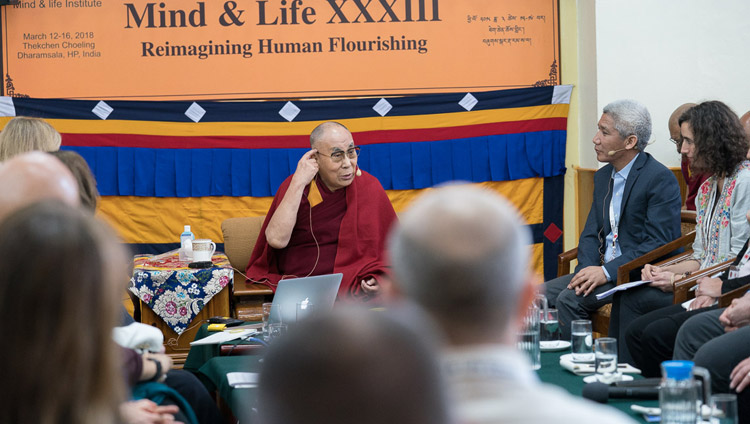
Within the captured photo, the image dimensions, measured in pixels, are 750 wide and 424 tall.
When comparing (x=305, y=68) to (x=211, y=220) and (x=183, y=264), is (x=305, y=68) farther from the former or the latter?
(x=183, y=264)

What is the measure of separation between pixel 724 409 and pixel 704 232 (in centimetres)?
216

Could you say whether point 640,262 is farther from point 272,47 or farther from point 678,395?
point 272,47

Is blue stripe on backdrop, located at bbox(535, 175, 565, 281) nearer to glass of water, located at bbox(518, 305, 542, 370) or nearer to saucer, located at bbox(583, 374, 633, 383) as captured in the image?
glass of water, located at bbox(518, 305, 542, 370)

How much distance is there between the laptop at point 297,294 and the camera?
3.04 m

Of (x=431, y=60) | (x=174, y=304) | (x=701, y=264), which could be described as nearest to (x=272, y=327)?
(x=174, y=304)

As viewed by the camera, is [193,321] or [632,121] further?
[632,121]

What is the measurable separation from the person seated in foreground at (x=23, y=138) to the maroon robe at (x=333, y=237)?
49.0 inches

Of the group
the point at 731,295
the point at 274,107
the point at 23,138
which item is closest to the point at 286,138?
the point at 274,107

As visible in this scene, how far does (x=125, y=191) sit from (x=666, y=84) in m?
3.97

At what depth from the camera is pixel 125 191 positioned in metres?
6.10

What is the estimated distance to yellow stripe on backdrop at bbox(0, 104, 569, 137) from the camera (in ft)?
19.9

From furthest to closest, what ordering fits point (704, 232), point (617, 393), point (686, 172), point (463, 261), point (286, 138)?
point (286, 138), point (686, 172), point (704, 232), point (617, 393), point (463, 261)

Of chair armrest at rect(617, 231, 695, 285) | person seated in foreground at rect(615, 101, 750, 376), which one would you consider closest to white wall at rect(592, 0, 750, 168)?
chair armrest at rect(617, 231, 695, 285)

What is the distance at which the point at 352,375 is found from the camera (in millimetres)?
739
